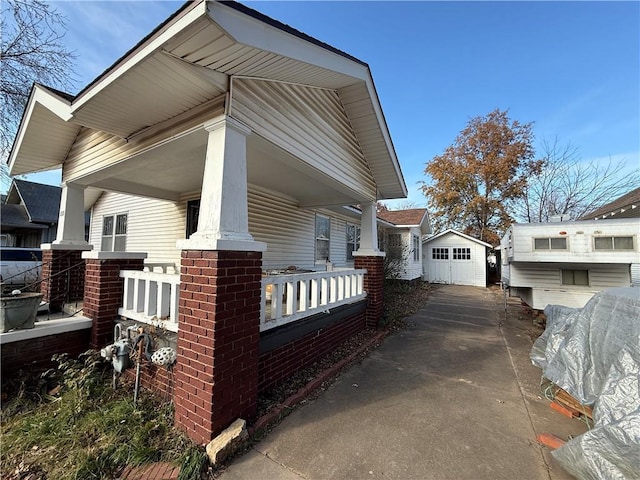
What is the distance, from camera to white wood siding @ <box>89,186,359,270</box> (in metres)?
6.70

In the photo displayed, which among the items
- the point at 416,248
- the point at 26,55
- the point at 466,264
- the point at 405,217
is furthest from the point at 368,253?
the point at 466,264

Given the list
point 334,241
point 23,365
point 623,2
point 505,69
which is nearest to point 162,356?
point 23,365

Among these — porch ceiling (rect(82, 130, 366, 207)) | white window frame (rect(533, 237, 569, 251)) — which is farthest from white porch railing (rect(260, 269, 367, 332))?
white window frame (rect(533, 237, 569, 251))

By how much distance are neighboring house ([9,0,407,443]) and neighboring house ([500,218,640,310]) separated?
12.7 feet

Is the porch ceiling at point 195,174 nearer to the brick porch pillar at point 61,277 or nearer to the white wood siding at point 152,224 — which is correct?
the white wood siding at point 152,224

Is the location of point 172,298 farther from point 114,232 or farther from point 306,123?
point 114,232

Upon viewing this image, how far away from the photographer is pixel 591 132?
13.9 m

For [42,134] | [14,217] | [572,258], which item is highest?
[42,134]

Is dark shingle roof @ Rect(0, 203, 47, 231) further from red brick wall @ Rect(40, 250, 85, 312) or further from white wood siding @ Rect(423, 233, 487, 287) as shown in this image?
white wood siding @ Rect(423, 233, 487, 287)

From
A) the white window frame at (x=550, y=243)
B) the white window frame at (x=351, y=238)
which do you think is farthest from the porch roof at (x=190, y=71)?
the white window frame at (x=351, y=238)

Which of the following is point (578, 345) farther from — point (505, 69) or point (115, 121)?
point (505, 69)

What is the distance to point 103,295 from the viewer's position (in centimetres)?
369

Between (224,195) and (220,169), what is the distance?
10.8 inches

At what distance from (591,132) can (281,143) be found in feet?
61.6
